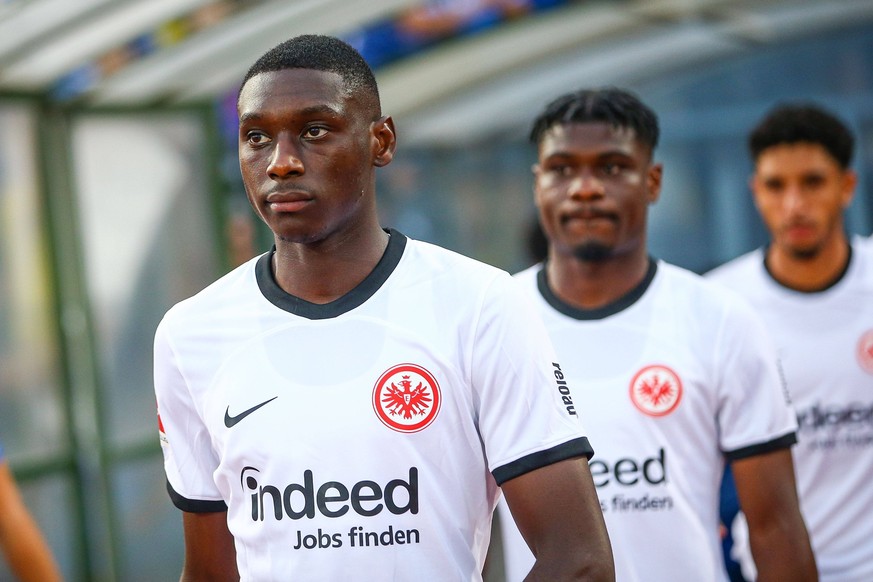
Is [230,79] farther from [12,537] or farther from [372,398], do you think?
[372,398]

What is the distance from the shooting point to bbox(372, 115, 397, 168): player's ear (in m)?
2.68

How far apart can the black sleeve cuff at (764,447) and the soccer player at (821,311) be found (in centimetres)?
79

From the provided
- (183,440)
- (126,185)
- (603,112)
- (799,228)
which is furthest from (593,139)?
(126,185)

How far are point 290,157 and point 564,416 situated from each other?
709 mm

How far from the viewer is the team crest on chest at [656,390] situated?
359 cm

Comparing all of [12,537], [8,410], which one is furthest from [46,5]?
[12,537]

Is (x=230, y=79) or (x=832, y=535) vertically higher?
(x=230, y=79)

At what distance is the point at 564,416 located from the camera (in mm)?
2494

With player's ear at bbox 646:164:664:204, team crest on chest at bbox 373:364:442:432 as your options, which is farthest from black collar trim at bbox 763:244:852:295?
team crest on chest at bbox 373:364:442:432

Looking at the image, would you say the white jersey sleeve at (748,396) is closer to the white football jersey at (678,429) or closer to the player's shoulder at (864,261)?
the white football jersey at (678,429)

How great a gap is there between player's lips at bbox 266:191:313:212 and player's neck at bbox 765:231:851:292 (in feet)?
8.48

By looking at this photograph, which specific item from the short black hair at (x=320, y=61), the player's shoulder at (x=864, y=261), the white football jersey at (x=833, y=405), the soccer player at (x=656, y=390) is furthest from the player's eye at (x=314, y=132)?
the player's shoulder at (x=864, y=261)

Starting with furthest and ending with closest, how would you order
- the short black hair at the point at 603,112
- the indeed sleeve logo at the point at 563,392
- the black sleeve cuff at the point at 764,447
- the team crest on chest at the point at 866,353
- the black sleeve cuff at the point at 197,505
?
the team crest on chest at the point at 866,353 < the short black hair at the point at 603,112 < the black sleeve cuff at the point at 764,447 < the black sleeve cuff at the point at 197,505 < the indeed sleeve logo at the point at 563,392

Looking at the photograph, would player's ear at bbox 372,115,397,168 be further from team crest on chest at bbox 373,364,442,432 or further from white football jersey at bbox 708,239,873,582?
white football jersey at bbox 708,239,873,582
